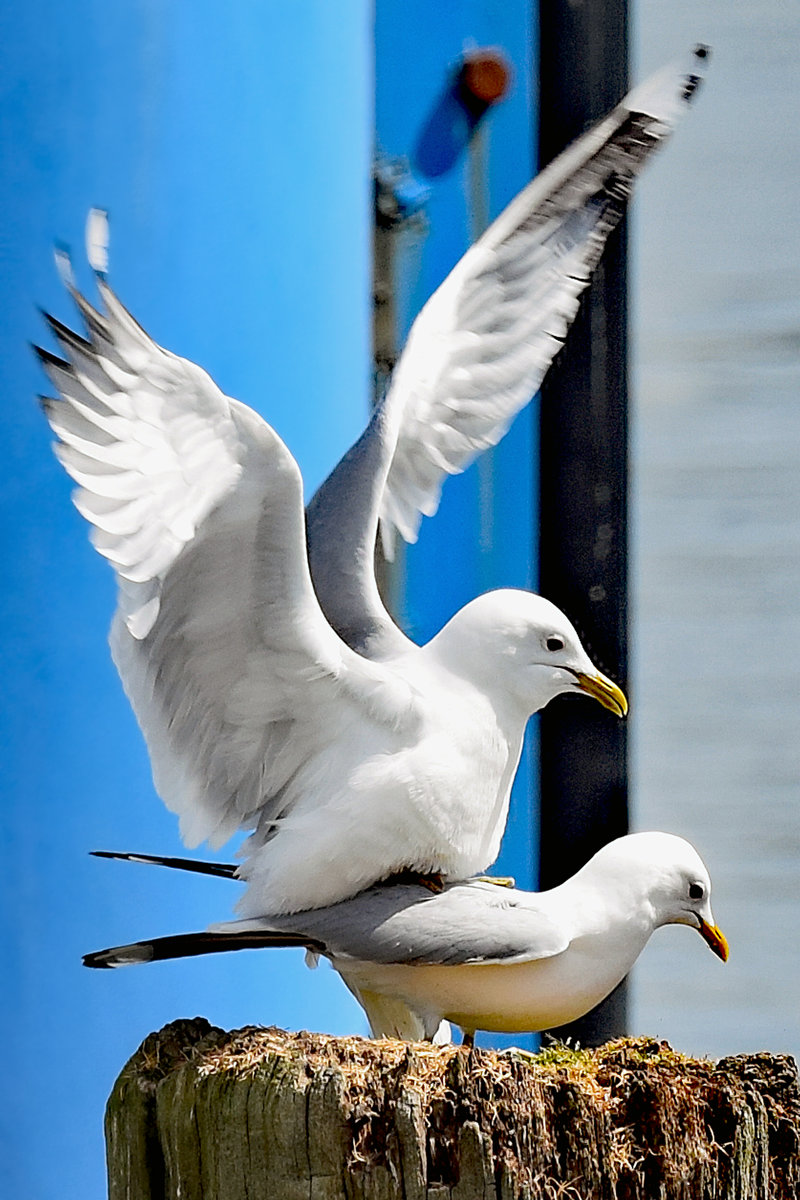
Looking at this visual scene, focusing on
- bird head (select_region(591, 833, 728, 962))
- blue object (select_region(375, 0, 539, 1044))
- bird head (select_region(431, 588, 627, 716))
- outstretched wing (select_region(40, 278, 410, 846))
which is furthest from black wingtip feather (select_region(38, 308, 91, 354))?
blue object (select_region(375, 0, 539, 1044))

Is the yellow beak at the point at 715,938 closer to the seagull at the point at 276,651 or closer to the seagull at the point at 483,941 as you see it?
the seagull at the point at 483,941

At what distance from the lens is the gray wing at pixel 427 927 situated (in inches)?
63.2

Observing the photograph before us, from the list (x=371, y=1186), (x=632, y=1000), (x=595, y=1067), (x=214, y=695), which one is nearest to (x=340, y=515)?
(x=214, y=695)

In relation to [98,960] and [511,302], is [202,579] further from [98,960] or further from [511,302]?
[511,302]

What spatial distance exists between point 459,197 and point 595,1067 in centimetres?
195

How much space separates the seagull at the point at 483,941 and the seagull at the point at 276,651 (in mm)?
52

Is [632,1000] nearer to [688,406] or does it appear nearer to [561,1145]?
[688,406]

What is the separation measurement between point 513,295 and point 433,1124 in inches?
51.0

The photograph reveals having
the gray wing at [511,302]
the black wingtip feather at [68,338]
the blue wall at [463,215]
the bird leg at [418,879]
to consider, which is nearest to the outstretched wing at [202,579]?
the black wingtip feather at [68,338]

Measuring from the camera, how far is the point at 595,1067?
4.36 ft

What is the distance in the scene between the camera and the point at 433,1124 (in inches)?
46.8

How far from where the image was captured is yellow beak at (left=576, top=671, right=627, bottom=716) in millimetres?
1780

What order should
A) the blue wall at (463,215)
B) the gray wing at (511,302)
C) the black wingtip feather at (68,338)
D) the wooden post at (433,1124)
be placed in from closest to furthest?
1. the wooden post at (433,1124)
2. the black wingtip feather at (68,338)
3. the gray wing at (511,302)
4. the blue wall at (463,215)

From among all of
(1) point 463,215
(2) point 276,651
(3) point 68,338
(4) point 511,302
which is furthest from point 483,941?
(1) point 463,215
